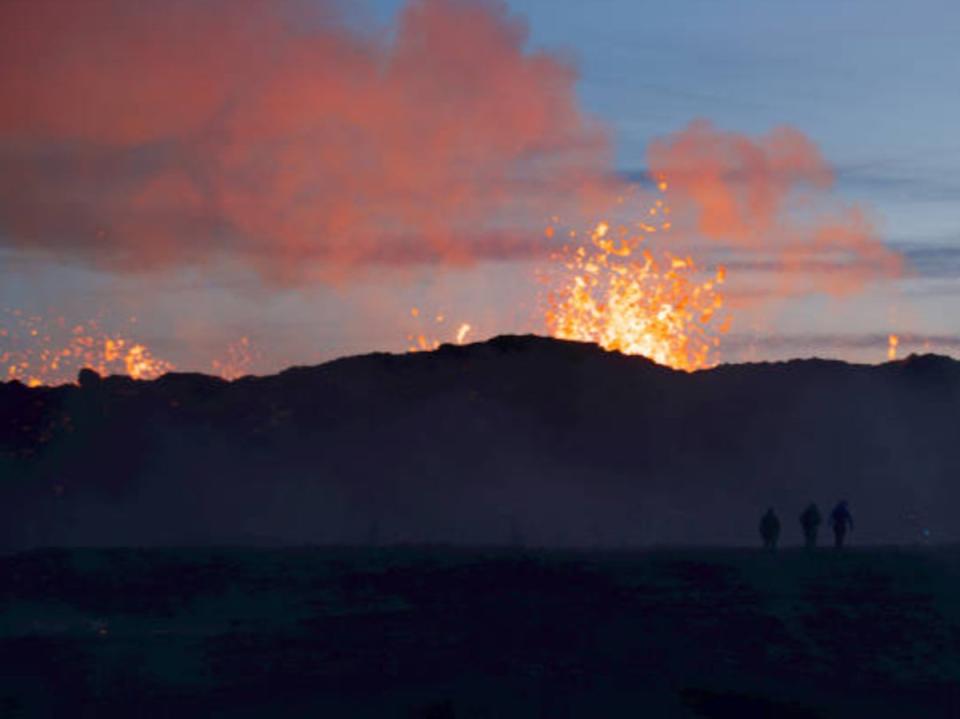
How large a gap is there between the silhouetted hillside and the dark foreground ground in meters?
61.1

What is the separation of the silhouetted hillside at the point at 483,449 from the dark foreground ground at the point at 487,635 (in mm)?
61072

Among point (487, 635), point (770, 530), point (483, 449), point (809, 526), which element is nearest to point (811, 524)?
point (809, 526)

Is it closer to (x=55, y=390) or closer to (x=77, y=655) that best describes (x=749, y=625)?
(x=77, y=655)

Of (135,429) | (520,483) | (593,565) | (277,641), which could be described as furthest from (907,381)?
(277,641)

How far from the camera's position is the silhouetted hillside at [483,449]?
12312 centimetres

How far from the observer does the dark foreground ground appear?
3647 cm

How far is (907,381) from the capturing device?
157375mm

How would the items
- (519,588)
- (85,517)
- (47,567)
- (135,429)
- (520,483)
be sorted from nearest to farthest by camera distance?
(519,588)
(47,567)
(85,517)
(520,483)
(135,429)

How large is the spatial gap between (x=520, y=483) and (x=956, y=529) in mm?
38342

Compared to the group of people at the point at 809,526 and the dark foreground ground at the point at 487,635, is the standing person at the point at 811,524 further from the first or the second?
the dark foreground ground at the point at 487,635

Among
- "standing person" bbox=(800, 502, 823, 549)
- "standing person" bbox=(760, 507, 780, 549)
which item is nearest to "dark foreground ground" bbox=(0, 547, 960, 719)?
"standing person" bbox=(760, 507, 780, 549)

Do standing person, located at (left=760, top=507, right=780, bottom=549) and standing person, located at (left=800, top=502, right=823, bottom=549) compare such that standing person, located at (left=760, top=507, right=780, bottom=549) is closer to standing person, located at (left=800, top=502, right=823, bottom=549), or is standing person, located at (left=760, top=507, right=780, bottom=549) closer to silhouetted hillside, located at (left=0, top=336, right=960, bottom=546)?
standing person, located at (left=800, top=502, right=823, bottom=549)

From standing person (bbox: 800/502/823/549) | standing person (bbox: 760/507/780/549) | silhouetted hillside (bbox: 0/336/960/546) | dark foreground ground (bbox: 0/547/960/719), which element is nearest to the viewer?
dark foreground ground (bbox: 0/547/960/719)

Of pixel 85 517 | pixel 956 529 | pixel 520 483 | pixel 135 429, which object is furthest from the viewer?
pixel 135 429
